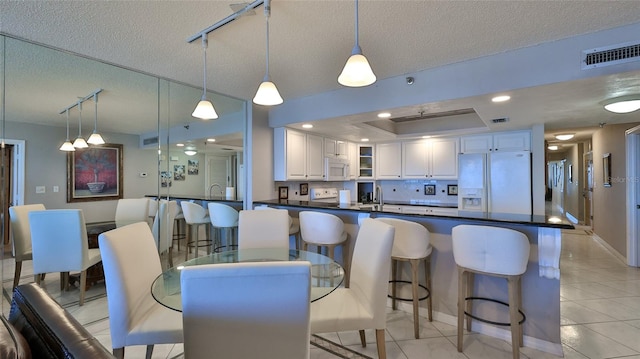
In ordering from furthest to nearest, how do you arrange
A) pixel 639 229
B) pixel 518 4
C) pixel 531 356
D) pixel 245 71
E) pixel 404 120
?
pixel 404 120
pixel 639 229
pixel 245 71
pixel 531 356
pixel 518 4

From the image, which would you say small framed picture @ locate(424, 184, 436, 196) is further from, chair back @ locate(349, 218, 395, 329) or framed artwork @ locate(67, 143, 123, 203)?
framed artwork @ locate(67, 143, 123, 203)

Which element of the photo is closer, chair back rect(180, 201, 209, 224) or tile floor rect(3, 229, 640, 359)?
tile floor rect(3, 229, 640, 359)

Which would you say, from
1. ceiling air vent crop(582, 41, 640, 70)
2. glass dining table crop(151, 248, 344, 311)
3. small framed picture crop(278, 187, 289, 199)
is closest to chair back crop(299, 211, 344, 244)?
glass dining table crop(151, 248, 344, 311)

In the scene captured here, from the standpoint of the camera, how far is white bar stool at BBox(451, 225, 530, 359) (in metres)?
1.92

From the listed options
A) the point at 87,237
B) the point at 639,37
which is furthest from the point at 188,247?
the point at 639,37

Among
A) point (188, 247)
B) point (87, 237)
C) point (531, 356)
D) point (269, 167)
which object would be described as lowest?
point (531, 356)

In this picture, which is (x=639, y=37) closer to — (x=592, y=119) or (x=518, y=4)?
(x=518, y=4)

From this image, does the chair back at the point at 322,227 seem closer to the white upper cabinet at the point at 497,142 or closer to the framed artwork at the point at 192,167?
the framed artwork at the point at 192,167

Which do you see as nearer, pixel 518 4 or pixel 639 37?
pixel 518 4

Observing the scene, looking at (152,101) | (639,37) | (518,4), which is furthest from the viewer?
(152,101)

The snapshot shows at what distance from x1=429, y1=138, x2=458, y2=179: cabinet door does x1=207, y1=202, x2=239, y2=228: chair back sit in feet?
11.3

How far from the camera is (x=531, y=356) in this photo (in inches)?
80.7

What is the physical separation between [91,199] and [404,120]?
15.2ft

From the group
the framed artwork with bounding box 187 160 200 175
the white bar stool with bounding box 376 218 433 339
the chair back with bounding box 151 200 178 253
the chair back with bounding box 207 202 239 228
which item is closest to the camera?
the white bar stool with bounding box 376 218 433 339
